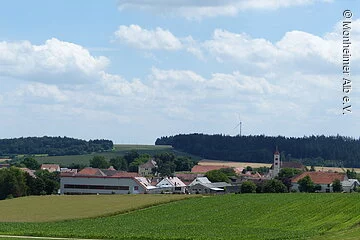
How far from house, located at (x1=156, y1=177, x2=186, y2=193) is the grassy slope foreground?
204ft

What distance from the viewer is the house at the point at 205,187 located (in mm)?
149625

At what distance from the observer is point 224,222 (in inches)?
2623

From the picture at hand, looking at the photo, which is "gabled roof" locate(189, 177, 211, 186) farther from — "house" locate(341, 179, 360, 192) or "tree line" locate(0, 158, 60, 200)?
"tree line" locate(0, 158, 60, 200)

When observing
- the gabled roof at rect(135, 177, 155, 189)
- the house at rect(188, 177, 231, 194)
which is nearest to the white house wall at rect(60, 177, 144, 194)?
the gabled roof at rect(135, 177, 155, 189)

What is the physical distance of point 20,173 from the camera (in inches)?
4936

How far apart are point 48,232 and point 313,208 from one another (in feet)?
93.1

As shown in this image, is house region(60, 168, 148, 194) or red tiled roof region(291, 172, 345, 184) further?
red tiled roof region(291, 172, 345, 184)

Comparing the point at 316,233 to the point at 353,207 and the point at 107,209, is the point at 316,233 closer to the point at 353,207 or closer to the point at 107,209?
→ the point at 353,207

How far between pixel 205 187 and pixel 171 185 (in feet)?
25.5

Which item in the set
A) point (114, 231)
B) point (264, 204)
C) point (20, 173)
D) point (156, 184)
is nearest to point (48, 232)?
point (114, 231)

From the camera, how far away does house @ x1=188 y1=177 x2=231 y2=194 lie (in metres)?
150

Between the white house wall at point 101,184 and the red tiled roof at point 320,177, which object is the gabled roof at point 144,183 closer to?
the white house wall at point 101,184

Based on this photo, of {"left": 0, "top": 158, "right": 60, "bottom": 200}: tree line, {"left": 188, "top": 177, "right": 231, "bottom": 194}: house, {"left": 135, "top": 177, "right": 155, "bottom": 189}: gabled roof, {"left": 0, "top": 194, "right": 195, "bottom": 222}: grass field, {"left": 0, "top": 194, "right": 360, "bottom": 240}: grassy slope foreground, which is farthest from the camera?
{"left": 188, "top": 177, "right": 231, "bottom": 194}: house

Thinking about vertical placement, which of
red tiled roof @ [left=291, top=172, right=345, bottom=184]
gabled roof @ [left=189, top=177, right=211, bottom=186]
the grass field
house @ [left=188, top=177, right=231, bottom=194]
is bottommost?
the grass field
